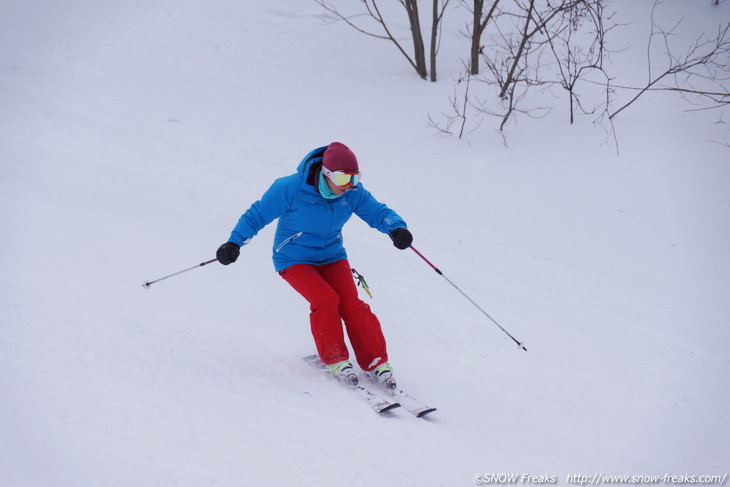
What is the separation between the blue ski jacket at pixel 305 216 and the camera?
11.6 ft

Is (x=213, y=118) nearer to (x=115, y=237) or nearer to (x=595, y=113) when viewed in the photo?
(x=115, y=237)

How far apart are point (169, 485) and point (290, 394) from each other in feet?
3.46

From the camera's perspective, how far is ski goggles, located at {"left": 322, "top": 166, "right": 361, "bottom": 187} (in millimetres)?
3354

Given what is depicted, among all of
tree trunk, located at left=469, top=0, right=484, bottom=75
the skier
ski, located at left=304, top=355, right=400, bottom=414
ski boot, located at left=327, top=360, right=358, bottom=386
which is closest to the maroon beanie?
the skier

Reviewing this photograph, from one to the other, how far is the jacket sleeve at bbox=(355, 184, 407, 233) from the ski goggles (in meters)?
0.32

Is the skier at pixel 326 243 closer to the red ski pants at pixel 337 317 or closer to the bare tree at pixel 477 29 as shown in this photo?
the red ski pants at pixel 337 317

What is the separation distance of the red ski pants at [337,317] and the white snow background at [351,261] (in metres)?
0.26

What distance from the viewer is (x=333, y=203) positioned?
3615 millimetres

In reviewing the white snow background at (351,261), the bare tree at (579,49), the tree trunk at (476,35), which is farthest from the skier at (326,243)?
the tree trunk at (476,35)

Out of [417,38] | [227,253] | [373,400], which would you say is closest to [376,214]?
[227,253]

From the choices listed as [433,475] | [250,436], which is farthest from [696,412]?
[250,436]

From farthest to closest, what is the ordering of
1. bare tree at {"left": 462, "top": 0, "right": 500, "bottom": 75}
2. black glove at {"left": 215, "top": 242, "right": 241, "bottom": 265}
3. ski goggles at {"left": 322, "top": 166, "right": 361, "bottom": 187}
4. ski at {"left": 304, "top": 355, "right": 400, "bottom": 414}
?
bare tree at {"left": 462, "top": 0, "right": 500, "bottom": 75}
black glove at {"left": 215, "top": 242, "right": 241, "bottom": 265}
ski goggles at {"left": 322, "top": 166, "right": 361, "bottom": 187}
ski at {"left": 304, "top": 355, "right": 400, "bottom": 414}

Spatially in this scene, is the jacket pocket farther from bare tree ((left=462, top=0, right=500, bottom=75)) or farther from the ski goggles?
bare tree ((left=462, top=0, right=500, bottom=75))

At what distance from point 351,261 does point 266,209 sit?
1864 millimetres
